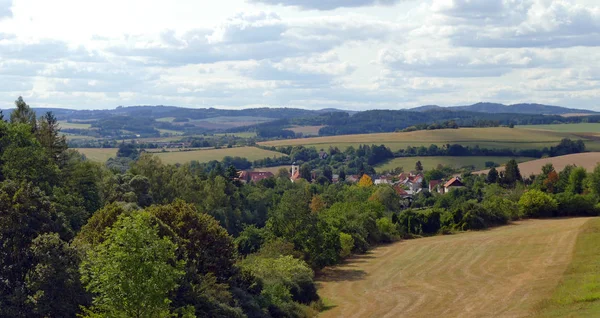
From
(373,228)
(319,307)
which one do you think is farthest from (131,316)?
(373,228)

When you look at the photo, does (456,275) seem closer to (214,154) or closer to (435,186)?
(435,186)

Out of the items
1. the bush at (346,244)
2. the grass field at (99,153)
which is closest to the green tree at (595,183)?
the bush at (346,244)

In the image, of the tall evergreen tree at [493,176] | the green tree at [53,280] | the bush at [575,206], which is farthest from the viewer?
the tall evergreen tree at [493,176]

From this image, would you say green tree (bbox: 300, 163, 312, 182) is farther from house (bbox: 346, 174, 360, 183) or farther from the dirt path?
the dirt path

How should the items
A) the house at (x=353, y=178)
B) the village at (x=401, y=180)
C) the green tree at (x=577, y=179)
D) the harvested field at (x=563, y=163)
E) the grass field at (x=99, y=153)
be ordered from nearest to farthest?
the green tree at (x=577, y=179)
the harvested field at (x=563, y=163)
the village at (x=401, y=180)
the house at (x=353, y=178)
the grass field at (x=99, y=153)

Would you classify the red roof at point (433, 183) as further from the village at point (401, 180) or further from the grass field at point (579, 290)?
the grass field at point (579, 290)

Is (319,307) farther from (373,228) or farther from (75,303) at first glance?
(373,228)
